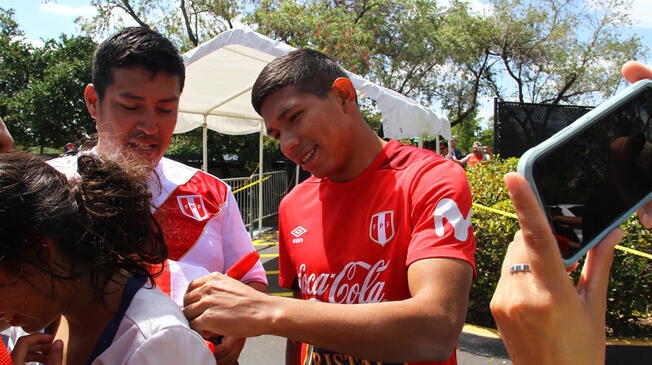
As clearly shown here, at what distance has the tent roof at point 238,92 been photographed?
19.7 ft

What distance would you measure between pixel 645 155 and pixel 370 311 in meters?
0.71

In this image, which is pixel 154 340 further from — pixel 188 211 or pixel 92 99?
pixel 92 99

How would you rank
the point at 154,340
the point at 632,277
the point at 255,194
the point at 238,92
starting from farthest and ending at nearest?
the point at 255,194
the point at 238,92
the point at 632,277
the point at 154,340

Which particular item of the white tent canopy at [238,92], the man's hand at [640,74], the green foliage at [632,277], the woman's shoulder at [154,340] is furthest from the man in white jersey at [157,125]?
the white tent canopy at [238,92]

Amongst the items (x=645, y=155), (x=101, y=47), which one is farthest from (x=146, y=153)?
(x=645, y=155)

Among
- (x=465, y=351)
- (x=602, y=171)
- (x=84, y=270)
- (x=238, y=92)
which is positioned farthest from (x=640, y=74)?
(x=238, y=92)

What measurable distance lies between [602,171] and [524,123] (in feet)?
30.9

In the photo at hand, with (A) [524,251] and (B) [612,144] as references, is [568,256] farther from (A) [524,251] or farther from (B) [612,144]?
(B) [612,144]

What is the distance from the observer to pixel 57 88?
749 inches

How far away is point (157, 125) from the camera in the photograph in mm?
1878

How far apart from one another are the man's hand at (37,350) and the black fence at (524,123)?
9329 mm

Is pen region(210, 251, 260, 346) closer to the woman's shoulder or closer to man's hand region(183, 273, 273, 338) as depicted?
man's hand region(183, 273, 273, 338)

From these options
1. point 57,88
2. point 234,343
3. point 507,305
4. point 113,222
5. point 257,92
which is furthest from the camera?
point 57,88

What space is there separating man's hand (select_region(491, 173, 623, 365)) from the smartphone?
71mm
